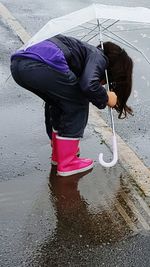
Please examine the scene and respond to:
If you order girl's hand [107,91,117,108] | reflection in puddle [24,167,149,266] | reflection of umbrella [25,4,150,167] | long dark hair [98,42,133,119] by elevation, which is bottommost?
reflection in puddle [24,167,149,266]

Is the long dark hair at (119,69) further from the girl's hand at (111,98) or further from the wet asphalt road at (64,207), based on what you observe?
the wet asphalt road at (64,207)

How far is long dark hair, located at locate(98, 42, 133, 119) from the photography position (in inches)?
152

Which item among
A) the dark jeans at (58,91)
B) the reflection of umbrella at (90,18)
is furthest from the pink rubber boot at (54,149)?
the reflection of umbrella at (90,18)

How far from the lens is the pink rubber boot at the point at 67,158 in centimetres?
414

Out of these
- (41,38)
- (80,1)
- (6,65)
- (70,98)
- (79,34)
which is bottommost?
(80,1)

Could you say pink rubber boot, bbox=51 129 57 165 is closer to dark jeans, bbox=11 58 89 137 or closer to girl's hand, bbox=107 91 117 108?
dark jeans, bbox=11 58 89 137

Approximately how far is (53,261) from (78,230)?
14.6 inches

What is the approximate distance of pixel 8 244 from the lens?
3.31m

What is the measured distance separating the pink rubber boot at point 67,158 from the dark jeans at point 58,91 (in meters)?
0.07

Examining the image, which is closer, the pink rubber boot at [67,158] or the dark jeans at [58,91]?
the dark jeans at [58,91]

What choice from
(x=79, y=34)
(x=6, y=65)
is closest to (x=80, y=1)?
(x=6, y=65)

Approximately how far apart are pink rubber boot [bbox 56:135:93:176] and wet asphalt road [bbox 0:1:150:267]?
0.21ft

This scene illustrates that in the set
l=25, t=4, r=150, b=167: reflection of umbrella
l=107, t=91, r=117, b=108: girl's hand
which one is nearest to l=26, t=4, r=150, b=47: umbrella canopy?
l=25, t=4, r=150, b=167: reflection of umbrella

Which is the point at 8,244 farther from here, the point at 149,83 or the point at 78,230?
the point at 149,83
